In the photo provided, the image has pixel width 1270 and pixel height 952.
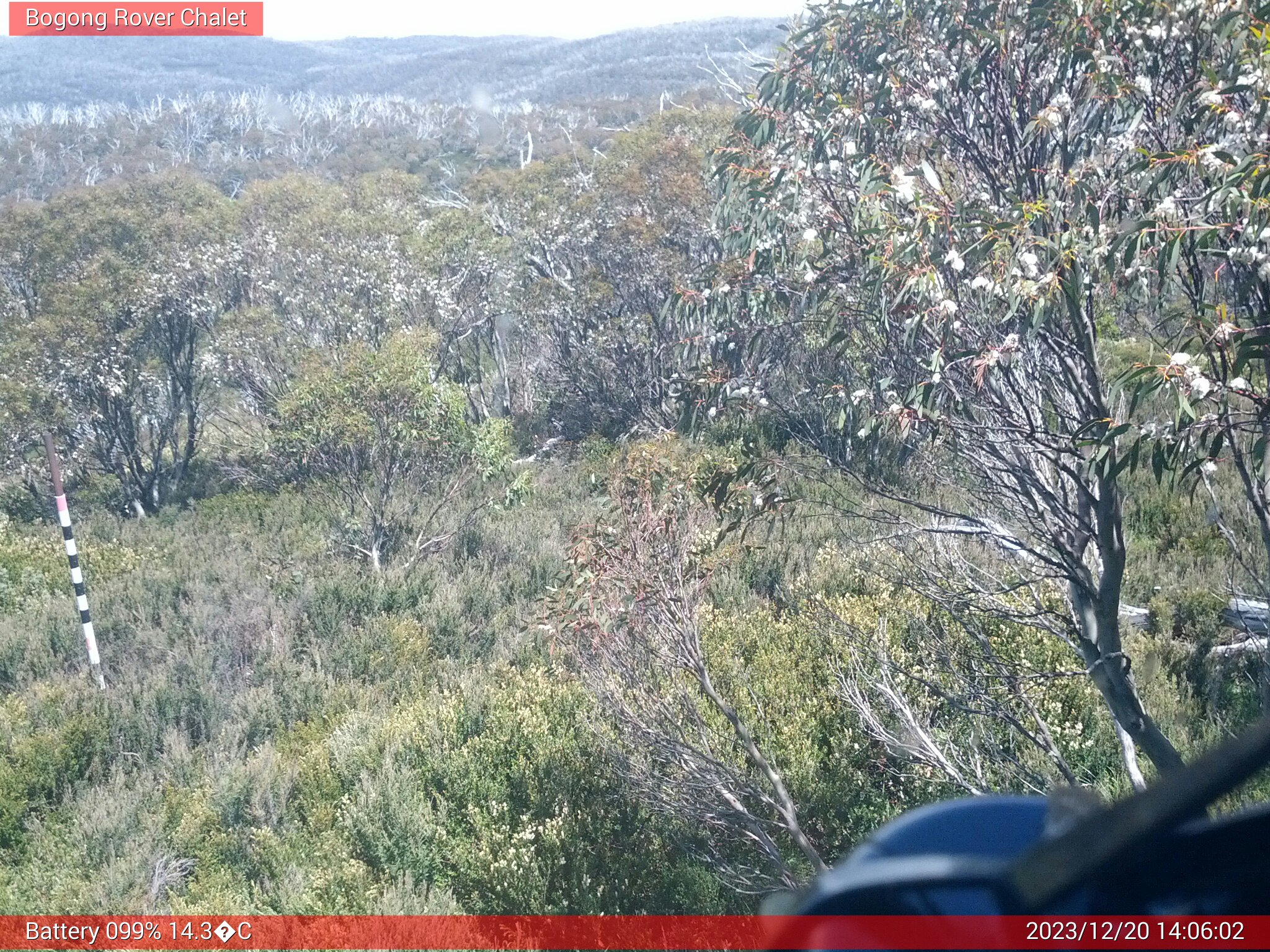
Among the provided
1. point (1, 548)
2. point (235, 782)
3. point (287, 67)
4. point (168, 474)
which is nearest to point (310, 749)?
point (235, 782)

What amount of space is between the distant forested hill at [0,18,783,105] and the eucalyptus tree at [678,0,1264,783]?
54204 mm

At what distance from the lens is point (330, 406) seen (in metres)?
12.2

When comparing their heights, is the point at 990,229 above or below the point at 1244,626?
above

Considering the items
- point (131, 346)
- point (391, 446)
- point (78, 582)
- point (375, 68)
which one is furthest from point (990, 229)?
point (375, 68)

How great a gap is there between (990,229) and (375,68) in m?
90.4

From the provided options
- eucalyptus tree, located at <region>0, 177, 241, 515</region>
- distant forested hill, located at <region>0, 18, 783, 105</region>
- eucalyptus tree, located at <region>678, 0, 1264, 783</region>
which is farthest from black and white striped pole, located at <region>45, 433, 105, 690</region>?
distant forested hill, located at <region>0, 18, 783, 105</region>

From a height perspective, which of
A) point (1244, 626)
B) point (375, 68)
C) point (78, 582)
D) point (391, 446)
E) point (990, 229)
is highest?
point (375, 68)

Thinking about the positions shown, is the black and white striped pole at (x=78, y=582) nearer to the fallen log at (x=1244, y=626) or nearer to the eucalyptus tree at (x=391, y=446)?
the eucalyptus tree at (x=391, y=446)

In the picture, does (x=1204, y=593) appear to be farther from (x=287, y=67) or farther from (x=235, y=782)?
(x=287, y=67)

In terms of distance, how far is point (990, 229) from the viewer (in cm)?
330

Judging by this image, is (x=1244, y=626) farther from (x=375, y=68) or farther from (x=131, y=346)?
(x=375, y=68)

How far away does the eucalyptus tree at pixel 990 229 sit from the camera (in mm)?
3162

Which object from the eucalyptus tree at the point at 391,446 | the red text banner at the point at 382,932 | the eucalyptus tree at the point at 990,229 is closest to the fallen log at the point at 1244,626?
the eucalyptus tree at the point at 990,229

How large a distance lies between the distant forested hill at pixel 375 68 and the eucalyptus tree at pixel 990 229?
178 ft
